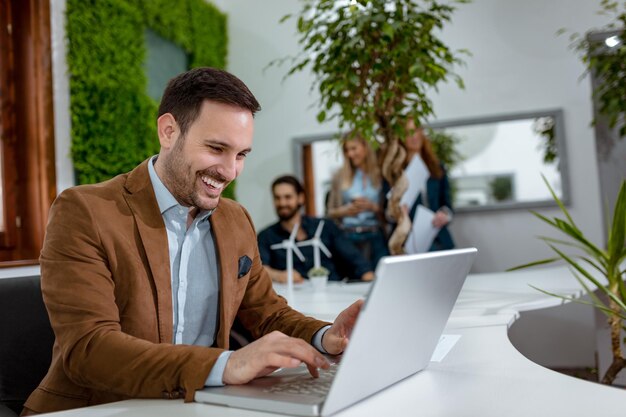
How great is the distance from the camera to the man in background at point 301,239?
4.30 metres

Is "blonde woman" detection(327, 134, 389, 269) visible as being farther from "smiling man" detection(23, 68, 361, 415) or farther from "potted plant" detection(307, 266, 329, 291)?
"smiling man" detection(23, 68, 361, 415)

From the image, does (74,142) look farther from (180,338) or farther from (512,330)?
(512,330)

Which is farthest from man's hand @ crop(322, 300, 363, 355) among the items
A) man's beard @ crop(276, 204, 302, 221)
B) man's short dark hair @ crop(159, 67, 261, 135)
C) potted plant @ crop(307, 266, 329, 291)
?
man's beard @ crop(276, 204, 302, 221)

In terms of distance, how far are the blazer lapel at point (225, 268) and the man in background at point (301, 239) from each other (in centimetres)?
270

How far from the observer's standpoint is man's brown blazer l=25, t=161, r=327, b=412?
3.67 ft

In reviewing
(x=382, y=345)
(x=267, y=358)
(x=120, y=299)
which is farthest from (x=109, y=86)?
(x=382, y=345)

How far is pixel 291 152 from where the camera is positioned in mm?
5742

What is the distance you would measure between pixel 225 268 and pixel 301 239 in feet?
9.29

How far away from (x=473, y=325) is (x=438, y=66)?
51.0 inches

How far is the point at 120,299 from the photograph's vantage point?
132 centimetres

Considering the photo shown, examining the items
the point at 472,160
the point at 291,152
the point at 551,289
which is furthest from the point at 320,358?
the point at 291,152

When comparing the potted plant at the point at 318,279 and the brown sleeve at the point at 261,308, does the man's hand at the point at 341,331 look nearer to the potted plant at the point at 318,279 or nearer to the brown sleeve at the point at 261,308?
the brown sleeve at the point at 261,308

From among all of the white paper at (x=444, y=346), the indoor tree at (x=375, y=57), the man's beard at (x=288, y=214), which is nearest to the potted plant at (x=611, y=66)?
the indoor tree at (x=375, y=57)

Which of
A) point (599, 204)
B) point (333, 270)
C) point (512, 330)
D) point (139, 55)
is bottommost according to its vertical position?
point (512, 330)
